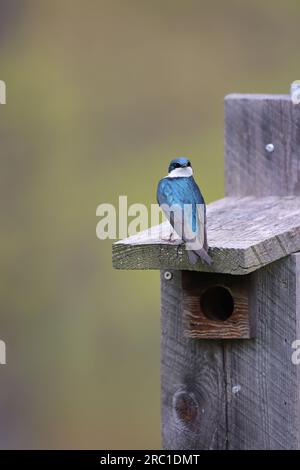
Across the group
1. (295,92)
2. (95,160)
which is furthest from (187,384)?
(95,160)

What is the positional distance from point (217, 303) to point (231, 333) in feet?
0.40

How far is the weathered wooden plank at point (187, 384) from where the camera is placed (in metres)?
3.42

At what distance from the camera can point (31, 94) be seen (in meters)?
6.49

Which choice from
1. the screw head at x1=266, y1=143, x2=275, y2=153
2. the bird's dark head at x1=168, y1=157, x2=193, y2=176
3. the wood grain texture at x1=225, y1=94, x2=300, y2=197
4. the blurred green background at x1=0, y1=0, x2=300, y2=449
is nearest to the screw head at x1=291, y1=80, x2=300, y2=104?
the wood grain texture at x1=225, y1=94, x2=300, y2=197

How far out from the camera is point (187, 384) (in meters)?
3.46

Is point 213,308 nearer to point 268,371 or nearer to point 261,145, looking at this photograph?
point 268,371

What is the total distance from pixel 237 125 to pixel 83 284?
2.91 meters

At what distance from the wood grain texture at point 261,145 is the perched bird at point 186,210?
0.42 meters

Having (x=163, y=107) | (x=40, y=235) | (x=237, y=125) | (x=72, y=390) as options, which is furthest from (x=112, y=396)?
(x=237, y=125)

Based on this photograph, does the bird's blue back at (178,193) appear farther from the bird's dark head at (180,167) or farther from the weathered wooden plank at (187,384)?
the weathered wooden plank at (187,384)

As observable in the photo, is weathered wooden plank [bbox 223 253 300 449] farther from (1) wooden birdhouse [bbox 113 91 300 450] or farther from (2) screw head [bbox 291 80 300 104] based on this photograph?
(2) screw head [bbox 291 80 300 104]

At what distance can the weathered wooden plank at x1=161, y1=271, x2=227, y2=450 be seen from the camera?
3.42m

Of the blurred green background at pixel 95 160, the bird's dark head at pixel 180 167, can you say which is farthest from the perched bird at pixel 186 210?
the blurred green background at pixel 95 160

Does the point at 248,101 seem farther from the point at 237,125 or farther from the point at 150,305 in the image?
the point at 150,305
